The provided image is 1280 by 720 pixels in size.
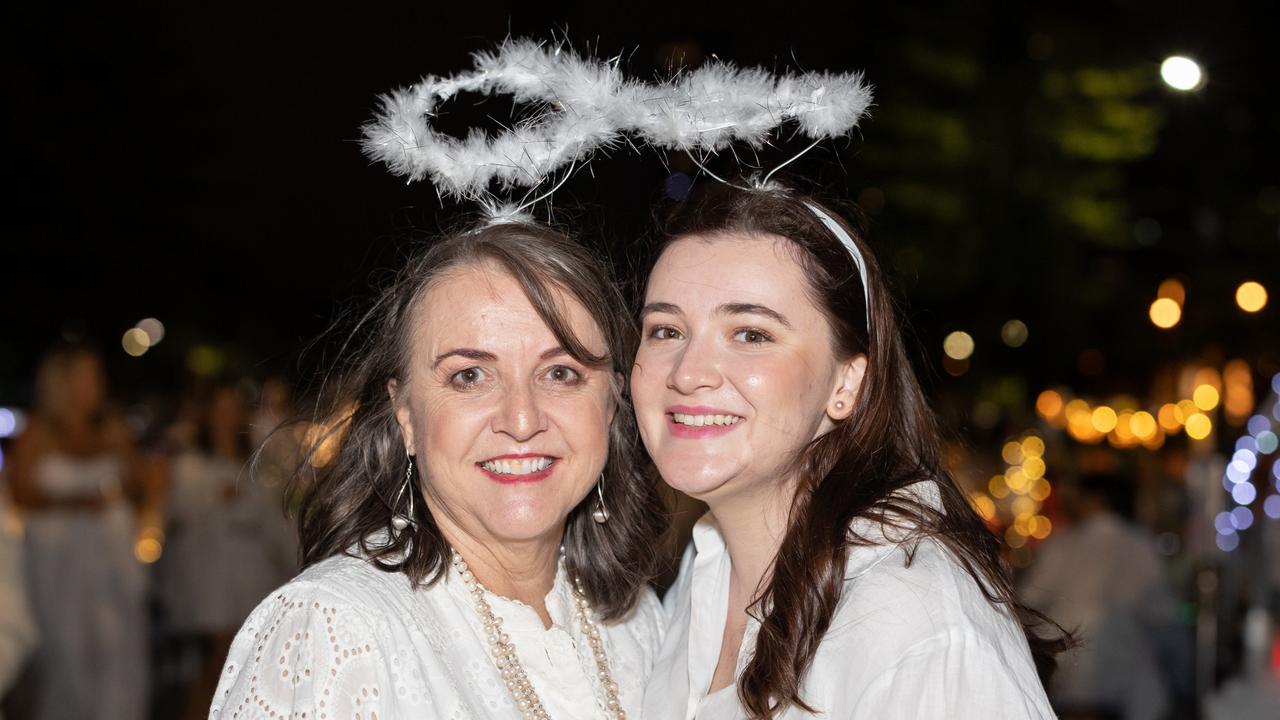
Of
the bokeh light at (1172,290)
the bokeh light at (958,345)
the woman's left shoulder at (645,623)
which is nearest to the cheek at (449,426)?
the woman's left shoulder at (645,623)

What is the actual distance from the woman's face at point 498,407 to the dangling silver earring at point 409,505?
0.32ft

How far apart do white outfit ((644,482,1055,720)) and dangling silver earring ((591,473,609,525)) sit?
66 cm

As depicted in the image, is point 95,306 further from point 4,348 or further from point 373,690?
point 373,690

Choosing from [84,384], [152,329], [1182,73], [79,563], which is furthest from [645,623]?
[152,329]

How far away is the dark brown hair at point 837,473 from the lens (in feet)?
7.12

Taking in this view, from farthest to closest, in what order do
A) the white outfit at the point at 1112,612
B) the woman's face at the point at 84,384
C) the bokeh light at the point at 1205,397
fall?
1. the bokeh light at the point at 1205,397
2. the white outfit at the point at 1112,612
3. the woman's face at the point at 84,384

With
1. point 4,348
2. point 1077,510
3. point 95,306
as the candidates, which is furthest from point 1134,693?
point 4,348

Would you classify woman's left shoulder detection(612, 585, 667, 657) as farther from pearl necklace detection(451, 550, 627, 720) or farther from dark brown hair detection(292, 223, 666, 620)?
pearl necklace detection(451, 550, 627, 720)

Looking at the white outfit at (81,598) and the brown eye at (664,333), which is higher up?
the brown eye at (664,333)

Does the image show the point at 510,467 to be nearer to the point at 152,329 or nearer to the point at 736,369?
the point at 736,369

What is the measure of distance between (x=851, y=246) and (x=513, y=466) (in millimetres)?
805

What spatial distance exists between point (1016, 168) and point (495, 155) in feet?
55.0

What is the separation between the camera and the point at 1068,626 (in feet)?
26.0

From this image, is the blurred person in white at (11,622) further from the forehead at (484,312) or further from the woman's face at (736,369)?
the woman's face at (736,369)
